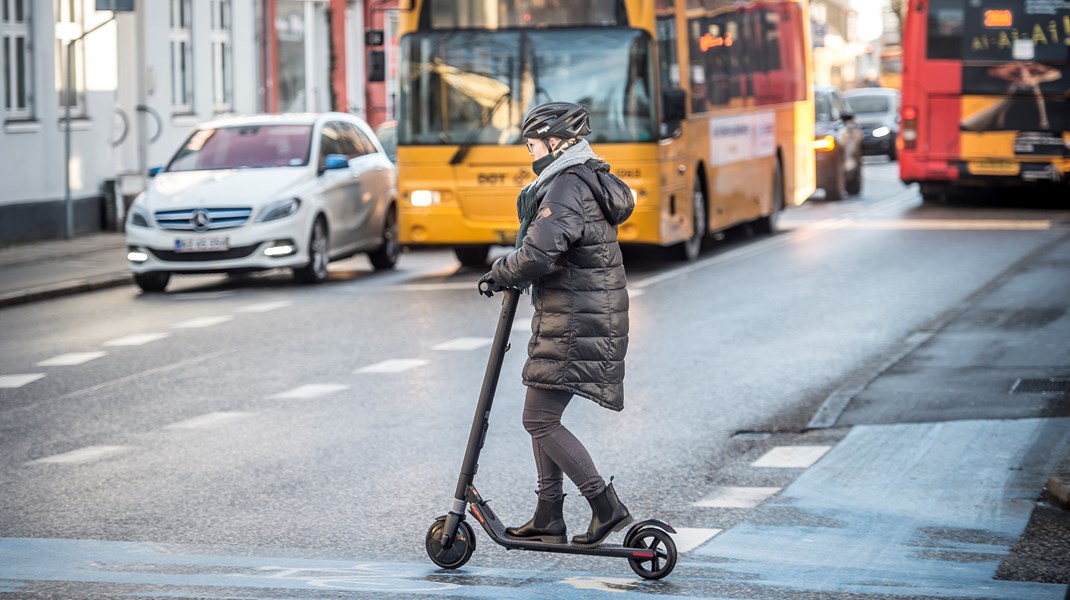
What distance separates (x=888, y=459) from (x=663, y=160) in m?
10.1

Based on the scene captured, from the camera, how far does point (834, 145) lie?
104 ft

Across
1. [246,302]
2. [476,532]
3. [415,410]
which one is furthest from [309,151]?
[476,532]

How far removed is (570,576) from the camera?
22.7 feet

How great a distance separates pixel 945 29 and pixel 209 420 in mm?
18649

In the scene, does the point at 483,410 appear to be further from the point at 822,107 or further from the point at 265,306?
the point at 822,107

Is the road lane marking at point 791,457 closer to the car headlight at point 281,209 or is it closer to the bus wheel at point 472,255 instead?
the car headlight at point 281,209

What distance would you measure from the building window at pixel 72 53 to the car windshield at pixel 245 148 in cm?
612

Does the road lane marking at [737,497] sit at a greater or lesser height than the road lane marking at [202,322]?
lesser

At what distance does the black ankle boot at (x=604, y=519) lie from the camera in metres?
6.89

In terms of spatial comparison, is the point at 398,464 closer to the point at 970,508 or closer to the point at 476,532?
the point at 476,532

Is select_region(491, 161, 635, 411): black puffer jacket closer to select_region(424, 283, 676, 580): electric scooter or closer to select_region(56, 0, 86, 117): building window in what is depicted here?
select_region(424, 283, 676, 580): electric scooter

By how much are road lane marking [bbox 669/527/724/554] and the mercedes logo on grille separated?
11281 millimetres

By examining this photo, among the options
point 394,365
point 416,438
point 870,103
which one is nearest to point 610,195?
point 416,438

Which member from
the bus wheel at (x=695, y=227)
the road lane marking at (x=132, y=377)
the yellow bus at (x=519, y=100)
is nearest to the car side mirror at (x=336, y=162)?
the yellow bus at (x=519, y=100)
